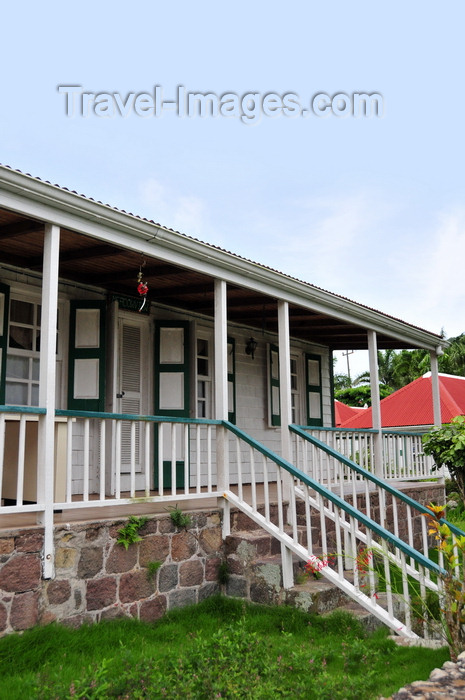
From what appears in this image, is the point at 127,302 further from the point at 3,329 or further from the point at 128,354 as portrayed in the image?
the point at 3,329

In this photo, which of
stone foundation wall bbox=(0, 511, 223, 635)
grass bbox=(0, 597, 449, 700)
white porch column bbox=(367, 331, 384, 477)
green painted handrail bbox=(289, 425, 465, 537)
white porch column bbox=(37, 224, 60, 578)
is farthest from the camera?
white porch column bbox=(367, 331, 384, 477)

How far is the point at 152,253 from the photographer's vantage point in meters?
5.60

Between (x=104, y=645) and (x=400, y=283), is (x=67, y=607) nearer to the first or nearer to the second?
(x=104, y=645)

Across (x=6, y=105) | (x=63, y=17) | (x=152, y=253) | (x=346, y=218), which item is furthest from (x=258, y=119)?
(x=346, y=218)

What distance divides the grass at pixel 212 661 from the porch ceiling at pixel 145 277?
3190 mm

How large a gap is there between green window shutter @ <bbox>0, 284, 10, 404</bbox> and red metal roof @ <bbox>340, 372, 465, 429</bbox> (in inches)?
643

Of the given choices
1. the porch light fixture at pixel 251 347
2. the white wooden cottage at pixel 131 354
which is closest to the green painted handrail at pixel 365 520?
the white wooden cottage at pixel 131 354

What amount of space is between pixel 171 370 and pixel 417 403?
17.0 meters

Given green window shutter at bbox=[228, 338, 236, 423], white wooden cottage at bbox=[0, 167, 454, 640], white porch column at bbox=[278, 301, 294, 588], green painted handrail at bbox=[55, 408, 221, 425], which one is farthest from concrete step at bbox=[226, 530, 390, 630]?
green window shutter at bbox=[228, 338, 236, 423]

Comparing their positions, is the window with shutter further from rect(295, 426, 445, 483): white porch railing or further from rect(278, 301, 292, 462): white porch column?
rect(295, 426, 445, 483): white porch railing

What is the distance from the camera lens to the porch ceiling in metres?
5.53

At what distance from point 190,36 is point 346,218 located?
129 ft

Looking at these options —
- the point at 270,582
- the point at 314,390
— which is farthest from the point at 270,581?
the point at 314,390

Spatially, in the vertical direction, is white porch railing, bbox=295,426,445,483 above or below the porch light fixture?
below
